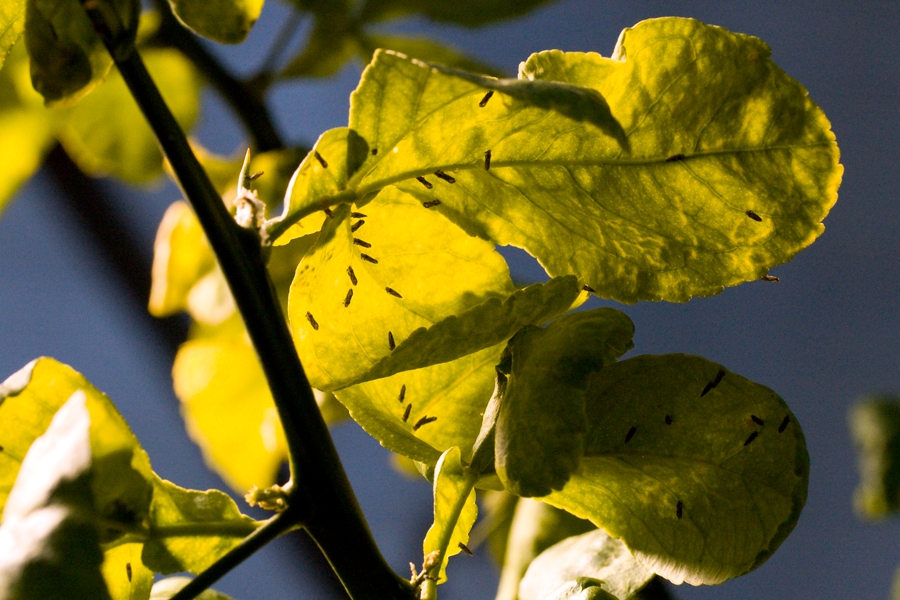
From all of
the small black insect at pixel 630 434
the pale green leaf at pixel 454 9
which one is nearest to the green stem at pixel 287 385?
the small black insect at pixel 630 434

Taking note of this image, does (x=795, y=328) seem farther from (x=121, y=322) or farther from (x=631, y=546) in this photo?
(x=631, y=546)

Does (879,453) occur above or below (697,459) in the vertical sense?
below

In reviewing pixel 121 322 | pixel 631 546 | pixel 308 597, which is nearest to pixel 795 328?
pixel 308 597

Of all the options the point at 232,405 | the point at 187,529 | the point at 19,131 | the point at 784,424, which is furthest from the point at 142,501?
the point at 19,131

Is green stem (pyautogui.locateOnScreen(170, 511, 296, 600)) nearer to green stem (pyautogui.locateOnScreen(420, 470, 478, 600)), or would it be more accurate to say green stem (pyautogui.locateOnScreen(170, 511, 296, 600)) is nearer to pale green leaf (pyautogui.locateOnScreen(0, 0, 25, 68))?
green stem (pyautogui.locateOnScreen(420, 470, 478, 600))

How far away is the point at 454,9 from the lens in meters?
A: 0.76

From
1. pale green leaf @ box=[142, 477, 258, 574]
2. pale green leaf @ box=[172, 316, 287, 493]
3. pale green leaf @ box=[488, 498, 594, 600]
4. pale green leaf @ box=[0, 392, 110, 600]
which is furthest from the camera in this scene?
pale green leaf @ box=[172, 316, 287, 493]

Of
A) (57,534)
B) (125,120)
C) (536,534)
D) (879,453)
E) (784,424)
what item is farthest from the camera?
(879,453)

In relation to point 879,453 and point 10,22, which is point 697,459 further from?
point 879,453

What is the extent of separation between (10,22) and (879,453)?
3.16 feet

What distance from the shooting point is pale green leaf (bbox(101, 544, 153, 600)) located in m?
0.31

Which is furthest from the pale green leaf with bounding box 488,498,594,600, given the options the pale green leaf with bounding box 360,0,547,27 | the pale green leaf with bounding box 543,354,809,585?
the pale green leaf with bounding box 360,0,547,27

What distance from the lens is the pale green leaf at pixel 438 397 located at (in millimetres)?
354

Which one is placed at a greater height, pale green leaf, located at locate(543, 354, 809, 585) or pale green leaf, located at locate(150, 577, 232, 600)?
pale green leaf, located at locate(543, 354, 809, 585)
